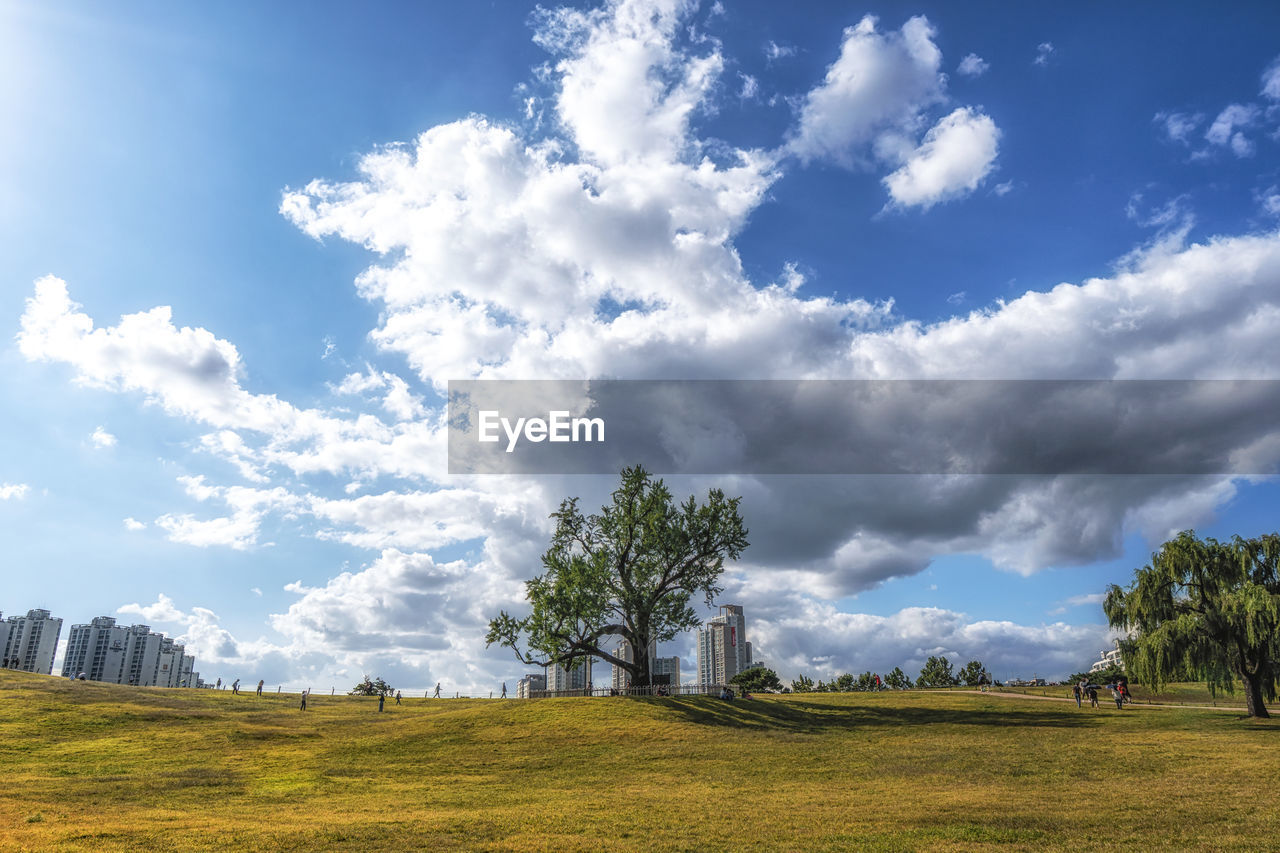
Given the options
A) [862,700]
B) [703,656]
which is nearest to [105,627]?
[703,656]

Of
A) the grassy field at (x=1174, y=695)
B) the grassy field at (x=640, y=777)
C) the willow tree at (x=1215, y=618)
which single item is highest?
the willow tree at (x=1215, y=618)

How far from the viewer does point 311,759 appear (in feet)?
123

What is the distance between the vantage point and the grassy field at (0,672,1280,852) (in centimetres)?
1980

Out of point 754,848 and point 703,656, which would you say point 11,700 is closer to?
point 754,848

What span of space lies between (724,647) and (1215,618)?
139 m

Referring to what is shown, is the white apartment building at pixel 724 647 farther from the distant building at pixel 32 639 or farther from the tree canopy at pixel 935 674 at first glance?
the distant building at pixel 32 639

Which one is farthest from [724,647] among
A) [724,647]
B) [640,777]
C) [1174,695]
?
[640,777]

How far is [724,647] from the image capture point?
175500mm

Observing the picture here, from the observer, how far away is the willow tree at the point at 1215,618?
138 ft

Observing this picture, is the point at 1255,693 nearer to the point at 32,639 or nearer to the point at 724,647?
the point at 724,647

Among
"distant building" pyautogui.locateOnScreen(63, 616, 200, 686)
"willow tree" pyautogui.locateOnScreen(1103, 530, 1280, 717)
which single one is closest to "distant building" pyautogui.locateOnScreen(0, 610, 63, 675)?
"distant building" pyautogui.locateOnScreen(63, 616, 200, 686)

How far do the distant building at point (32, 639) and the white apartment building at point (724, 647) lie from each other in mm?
146992

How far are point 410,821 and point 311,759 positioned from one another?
1818 centimetres

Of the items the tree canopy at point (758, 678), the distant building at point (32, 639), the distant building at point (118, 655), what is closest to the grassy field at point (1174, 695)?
the tree canopy at point (758, 678)
